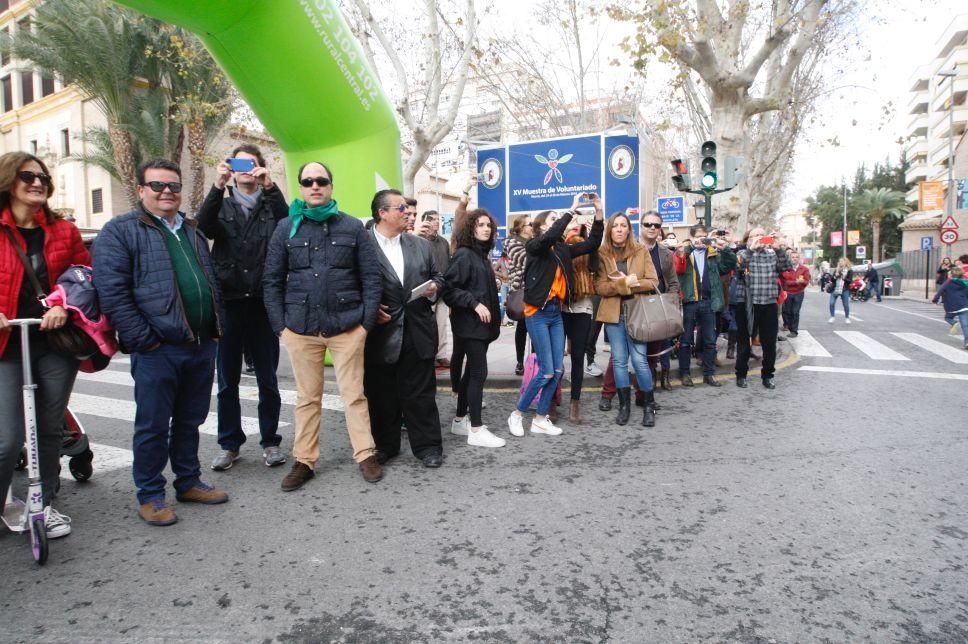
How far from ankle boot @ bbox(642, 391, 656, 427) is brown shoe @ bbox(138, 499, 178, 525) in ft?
12.3

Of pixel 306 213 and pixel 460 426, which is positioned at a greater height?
pixel 306 213

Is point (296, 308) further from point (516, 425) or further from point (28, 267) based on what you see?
point (516, 425)

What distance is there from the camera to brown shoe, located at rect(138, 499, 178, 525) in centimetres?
338

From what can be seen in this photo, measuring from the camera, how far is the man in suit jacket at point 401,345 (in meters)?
4.34

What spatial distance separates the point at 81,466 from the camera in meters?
4.07

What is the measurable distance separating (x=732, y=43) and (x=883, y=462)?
10.4 metres

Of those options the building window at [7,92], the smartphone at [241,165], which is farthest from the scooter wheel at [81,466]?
the building window at [7,92]

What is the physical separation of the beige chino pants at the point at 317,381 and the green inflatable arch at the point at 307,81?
3.72 metres

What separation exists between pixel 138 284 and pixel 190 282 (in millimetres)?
260

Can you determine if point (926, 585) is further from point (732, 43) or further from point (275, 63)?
point (732, 43)

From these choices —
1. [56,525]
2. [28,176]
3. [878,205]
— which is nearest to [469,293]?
[28,176]

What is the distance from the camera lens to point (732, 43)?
12.3 metres

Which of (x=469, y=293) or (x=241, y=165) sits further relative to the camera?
(x=469, y=293)

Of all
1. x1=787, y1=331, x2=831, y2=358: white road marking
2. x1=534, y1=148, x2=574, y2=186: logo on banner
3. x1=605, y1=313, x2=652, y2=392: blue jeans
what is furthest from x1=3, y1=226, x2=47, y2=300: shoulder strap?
x1=534, y1=148, x2=574, y2=186: logo on banner
